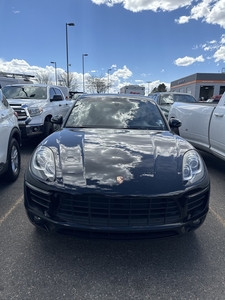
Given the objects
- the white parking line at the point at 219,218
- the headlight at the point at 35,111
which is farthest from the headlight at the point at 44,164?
the headlight at the point at 35,111

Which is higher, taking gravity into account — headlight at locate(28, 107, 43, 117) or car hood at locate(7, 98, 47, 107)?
car hood at locate(7, 98, 47, 107)

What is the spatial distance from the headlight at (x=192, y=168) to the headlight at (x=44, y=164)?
1.30 meters

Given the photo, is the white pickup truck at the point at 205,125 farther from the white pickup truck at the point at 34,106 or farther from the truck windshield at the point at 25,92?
the truck windshield at the point at 25,92

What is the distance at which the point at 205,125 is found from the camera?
208 inches

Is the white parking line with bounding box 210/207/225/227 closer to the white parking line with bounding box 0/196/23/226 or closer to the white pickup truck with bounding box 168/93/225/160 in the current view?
the white pickup truck with bounding box 168/93/225/160

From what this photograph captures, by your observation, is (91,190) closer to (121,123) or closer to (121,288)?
(121,288)

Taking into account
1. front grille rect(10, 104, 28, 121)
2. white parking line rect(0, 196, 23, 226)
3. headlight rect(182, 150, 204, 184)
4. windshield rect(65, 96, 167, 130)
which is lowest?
white parking line rect(0, 196, 23, 226)

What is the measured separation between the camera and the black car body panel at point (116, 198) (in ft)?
6.86

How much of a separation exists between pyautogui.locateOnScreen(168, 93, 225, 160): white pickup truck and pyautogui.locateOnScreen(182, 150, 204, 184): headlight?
2.22 meters

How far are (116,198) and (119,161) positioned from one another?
0.50 m

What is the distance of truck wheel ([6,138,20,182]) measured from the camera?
4.14 metres

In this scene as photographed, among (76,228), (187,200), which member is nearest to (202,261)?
(187,200)

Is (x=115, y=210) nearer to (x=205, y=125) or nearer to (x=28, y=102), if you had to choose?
(x=205, y=125)

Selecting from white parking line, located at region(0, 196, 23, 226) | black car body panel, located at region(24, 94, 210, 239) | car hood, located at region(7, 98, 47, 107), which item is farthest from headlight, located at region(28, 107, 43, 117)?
black car body panel, located at region(24, 94, 210, 239)
